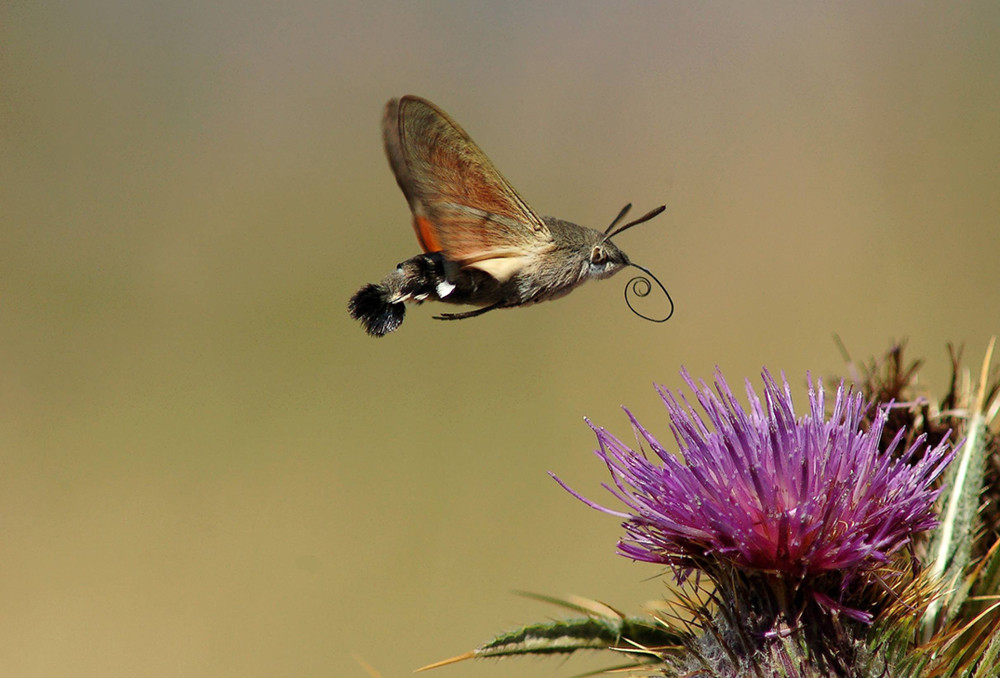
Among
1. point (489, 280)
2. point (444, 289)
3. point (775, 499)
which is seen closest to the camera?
point (775, 499)

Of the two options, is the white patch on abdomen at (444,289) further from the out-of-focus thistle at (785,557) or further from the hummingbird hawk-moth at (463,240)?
the out-of-focus thistle at (785,557)

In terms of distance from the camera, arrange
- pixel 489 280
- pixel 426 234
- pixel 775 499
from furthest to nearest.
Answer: pixel 426 234, pixel 489 280, pixel 775 499

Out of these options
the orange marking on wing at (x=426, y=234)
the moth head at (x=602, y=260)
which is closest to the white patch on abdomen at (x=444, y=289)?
the orange marking on wing at (x=426, y=234)

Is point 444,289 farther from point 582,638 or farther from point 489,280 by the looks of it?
point 582,638

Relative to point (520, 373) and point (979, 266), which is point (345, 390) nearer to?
point (520, 373)

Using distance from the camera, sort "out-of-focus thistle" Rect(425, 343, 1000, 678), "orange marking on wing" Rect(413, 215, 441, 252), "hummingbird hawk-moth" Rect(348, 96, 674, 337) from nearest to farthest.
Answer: "out-of-focus thistle" Rect(425, 343, 1000, 678), "hummingbird hawk-moth" Rect(348, 96, 674, 337), "orange marking on wing" Rect(413, 215, 441, 252)

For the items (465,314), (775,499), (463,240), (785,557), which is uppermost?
(463,240)

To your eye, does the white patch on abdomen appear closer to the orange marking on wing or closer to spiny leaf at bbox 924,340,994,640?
the orange marking on wing

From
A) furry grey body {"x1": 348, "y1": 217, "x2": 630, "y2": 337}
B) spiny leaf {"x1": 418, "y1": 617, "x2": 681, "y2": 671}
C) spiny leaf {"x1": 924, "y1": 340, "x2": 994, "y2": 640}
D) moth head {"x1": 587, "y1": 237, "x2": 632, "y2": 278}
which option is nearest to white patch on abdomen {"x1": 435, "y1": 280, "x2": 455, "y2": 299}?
furry grey body {"x1": 348, "y1": 217, "x2": 630, "y2": 337}

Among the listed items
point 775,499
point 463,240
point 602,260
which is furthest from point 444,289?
point 775,499
